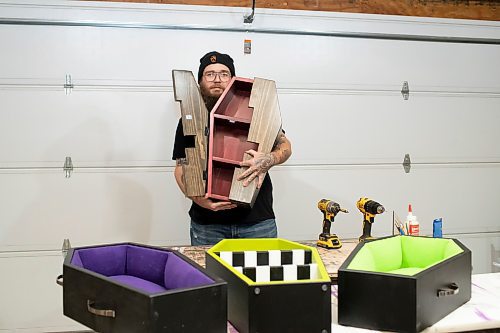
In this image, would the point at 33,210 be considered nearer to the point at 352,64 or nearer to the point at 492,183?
the point at 352,64

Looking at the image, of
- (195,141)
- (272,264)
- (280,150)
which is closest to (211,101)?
(195,141)

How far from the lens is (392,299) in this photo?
1.26 m

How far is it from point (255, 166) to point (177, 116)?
133 cm

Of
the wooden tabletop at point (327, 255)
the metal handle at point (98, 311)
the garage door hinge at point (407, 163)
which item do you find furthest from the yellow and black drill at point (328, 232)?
the garage door hinge at point (407, 163)

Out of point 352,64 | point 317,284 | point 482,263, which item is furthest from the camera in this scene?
point 482,263

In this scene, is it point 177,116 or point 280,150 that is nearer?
point 280,150

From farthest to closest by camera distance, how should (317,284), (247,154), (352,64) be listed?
(352,64), (247,154), (317,284)

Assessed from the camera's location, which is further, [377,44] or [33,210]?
[377,44]

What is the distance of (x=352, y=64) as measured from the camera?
11.5 feet

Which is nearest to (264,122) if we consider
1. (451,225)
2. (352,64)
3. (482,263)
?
(352,64)

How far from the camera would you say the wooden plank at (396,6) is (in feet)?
11.0

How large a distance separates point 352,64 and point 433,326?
8.16 ft

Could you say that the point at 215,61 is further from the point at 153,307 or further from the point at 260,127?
the point at 153,307

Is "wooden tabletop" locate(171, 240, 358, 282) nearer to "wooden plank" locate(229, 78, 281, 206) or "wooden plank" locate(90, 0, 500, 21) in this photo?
"wooden plank" locate(229, 78, 281, 206)
